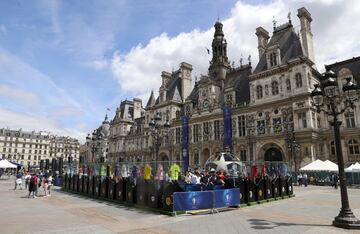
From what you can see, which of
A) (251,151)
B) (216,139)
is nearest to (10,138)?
(216,139)

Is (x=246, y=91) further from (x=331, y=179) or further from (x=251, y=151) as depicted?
(x=331, y=179)

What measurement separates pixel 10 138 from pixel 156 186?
391 ft

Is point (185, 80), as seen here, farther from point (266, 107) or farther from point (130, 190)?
point (130, 190)

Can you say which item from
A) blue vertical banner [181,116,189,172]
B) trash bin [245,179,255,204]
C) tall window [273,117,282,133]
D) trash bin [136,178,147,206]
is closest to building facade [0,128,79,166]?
blue vertical banner [181,116,189,172]

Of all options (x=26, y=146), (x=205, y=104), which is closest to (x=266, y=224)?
(x=205, y=104)

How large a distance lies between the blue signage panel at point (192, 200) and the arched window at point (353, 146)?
88.9 ft

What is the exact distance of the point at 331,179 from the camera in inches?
1308

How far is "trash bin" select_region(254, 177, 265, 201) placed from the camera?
58.2 feet

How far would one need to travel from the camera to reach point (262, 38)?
46.8 m

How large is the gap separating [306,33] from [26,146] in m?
116

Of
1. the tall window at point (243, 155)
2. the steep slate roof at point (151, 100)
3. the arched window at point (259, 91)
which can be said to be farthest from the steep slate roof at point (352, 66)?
the steep slate roof at point (151, 100)

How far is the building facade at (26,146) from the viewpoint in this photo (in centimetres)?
10981

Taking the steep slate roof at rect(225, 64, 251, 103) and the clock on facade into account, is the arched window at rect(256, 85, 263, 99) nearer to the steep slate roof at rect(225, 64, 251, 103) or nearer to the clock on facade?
the steep slate roof at rect(225, 64, 251, 103)

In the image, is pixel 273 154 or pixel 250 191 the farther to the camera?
pixel 273 154
